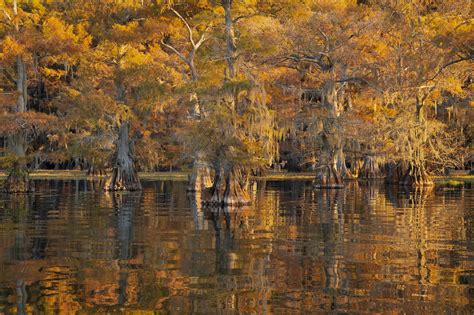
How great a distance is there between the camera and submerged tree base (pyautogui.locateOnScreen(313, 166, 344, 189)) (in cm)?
4619

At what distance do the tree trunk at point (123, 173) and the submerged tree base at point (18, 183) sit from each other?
4.52m

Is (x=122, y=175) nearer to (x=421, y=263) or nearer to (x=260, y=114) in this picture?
(x=260, y=114)

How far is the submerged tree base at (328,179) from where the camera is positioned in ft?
152

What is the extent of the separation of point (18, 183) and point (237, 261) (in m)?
28.0

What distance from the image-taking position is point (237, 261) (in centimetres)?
1520

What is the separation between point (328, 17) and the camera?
45.9 m

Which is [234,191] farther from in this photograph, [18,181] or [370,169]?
[370,169]

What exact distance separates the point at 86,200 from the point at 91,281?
2193cm

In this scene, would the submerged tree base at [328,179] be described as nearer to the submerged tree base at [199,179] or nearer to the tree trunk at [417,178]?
the tree trunk at [417,178]

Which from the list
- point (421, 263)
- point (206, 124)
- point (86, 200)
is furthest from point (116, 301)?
point (86, 200)

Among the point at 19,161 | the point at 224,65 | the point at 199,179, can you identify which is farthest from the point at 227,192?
the point at 19,161

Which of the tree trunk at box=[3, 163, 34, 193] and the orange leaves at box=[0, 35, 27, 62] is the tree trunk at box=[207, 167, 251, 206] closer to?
the tree trunk at box=[3, 163, 34, 193]

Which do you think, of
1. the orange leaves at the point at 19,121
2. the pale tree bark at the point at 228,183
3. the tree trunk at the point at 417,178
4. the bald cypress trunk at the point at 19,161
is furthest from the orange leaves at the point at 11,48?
the tree trunk at the point at 417,178

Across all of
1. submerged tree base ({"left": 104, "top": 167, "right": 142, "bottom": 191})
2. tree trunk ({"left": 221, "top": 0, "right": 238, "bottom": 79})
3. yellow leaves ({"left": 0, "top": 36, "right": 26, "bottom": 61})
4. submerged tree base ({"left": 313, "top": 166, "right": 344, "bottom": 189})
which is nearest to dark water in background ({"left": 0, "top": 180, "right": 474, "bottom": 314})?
tree trunk ({"left": 221, "top": 0, "right": 238, "bottom": 79})
